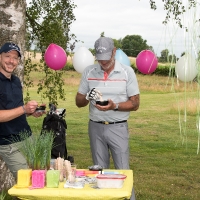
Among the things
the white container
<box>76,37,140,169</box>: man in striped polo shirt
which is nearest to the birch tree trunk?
<box>76,37,140,169</box>: man in striped polo shirt

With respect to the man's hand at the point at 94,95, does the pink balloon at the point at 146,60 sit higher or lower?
higher

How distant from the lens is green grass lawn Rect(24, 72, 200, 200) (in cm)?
587

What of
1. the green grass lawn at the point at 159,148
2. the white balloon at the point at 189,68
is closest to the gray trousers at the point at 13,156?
the green grass lawn at the point at 159,148

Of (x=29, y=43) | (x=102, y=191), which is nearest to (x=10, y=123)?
(x=102, y=191)

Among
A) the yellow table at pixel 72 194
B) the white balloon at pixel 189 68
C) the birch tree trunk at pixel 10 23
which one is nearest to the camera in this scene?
the white balloon at pixel 189 68

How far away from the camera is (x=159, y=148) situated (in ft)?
32.2

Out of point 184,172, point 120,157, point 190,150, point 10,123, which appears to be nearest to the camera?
point 10,123

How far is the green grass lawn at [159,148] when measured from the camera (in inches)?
231

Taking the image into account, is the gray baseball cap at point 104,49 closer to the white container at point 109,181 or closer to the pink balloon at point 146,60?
the white container at point 109,181

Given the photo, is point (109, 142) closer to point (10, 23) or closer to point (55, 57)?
point (10, 23)

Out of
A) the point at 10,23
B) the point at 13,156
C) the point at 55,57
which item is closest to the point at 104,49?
the point at 13,156

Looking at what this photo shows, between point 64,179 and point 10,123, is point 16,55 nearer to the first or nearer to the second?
point 10,123

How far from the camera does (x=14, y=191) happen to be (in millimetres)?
2984

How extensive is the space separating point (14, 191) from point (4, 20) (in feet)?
8.26
